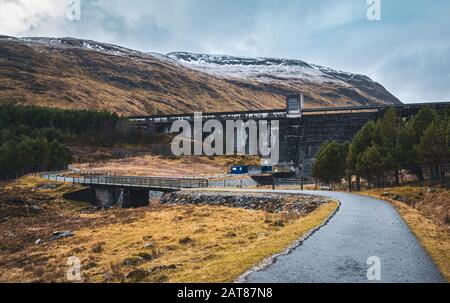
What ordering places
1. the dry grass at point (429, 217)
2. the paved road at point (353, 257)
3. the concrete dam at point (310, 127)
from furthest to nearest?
1. the concrete dam at point (310, 127)
2. the dry grass at point (429, 217)
3. the paved road at point (353, 257)

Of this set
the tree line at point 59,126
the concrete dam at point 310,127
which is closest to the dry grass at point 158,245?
the concrete dam at point 310,127

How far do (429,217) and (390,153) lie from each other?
85.0ft

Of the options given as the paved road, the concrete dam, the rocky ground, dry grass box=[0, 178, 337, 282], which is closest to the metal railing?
the rocky ground

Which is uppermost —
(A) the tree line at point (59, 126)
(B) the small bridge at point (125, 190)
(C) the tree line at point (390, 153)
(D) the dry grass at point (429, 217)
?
(A) the tree line at point (59, 126)

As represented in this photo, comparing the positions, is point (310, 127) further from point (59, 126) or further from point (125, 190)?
point (59, 126)

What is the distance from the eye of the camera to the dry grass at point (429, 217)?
53.6 ft

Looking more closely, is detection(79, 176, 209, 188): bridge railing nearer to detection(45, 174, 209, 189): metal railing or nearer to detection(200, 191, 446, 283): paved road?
detection(45, 174, 209, 189): metal railing

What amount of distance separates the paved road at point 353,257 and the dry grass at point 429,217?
497 millimetres

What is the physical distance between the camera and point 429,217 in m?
28.3

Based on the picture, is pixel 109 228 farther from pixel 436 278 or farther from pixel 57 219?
pixel 436 278

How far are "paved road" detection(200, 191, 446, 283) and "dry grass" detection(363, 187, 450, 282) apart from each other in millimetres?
497

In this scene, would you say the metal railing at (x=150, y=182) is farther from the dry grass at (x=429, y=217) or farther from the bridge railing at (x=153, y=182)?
the dry grass at (x=429, y=217)
